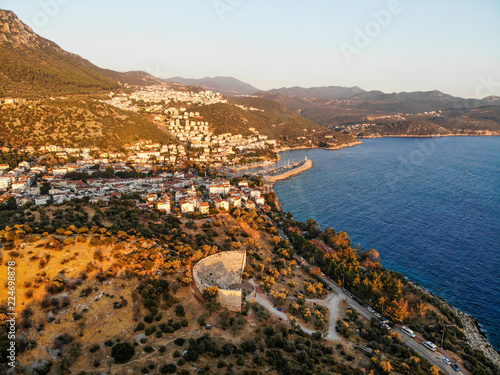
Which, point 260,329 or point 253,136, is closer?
point 260,329

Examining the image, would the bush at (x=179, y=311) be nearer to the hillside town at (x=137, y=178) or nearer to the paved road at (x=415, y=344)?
the paved road at (x=415, y=344)

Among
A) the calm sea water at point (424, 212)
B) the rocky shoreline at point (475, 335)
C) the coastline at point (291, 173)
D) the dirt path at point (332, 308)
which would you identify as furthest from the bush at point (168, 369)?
the coastline at point (291, 173)

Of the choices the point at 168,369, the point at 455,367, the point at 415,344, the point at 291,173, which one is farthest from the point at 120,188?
the point at 455,367

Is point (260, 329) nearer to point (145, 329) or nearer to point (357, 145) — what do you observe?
point (145, 329)

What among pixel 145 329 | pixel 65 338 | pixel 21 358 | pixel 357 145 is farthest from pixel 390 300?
pixel 357 145

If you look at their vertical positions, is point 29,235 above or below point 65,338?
above

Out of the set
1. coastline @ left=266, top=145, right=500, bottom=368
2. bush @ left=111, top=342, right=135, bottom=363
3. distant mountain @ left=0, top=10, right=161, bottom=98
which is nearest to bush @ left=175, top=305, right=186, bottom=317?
bush @ left=111, top=342, right=135, bottom=363

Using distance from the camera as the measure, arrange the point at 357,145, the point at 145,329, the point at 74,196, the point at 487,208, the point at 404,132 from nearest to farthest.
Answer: the point at 145,329
the point at 74,196
the point at 487,208
the point at 357,145
the point at 404,132

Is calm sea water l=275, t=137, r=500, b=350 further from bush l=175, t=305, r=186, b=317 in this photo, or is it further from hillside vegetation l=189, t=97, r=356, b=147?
hillside vegetation l=189, t=97, r=356, b=147
